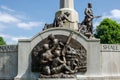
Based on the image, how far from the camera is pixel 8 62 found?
17875 millimetres

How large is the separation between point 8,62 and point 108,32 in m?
27.0

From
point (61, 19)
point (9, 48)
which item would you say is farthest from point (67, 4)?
point (9, 48)

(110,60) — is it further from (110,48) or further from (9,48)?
(9,48)

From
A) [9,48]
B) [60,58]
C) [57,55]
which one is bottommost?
[60,58]

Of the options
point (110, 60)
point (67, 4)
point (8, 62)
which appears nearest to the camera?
point (110, 60)

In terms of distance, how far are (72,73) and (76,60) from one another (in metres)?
0.80

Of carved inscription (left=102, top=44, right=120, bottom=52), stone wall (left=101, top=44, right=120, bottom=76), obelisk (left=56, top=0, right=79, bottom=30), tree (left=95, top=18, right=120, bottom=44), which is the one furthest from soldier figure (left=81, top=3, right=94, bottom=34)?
tree (left=95, top=18, right=120, bottom=44)

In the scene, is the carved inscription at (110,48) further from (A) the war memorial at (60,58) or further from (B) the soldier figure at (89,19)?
(B) the soldier figure at (89,19)

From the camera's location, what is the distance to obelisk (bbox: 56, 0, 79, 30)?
19719 millimetres

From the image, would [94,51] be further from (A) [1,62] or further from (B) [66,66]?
(A) [1,62]

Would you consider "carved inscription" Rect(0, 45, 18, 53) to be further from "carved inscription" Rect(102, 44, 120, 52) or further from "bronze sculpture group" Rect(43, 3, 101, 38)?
"carved inscription" Rect(102, 44, 120, 52)

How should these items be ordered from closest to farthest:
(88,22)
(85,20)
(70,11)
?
(88,22), (85,20), (70,11)

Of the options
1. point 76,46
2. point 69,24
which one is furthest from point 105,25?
point 76,46

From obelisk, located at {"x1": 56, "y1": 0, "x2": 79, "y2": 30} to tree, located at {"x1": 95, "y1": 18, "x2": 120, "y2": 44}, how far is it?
70.6 ft
